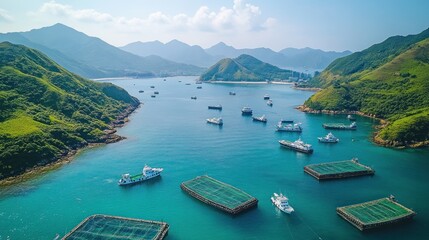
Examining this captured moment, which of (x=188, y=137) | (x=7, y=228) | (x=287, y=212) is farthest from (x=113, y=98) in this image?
(x=287, y=212)

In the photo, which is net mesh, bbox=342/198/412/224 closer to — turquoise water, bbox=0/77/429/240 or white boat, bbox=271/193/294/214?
turquoise water, bbox=0/77/429/240

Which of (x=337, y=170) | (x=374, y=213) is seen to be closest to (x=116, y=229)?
(x=374, y=213)

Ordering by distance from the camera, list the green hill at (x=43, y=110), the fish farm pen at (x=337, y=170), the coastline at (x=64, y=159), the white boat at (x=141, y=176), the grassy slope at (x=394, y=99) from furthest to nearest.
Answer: the grassy slope at (x=394, y=99) → the green hill at (x=43, y=110) → the fish farm pen at (x=337, y=170) → the coastline at (x=64, y=159) → the white boat at (x=141, y=176)

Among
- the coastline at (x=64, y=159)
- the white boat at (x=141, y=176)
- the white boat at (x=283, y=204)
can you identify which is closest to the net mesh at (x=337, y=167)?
the white boat at (x=283, y=204)

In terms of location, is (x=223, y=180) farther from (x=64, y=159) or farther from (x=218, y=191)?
(x=64, y=159)

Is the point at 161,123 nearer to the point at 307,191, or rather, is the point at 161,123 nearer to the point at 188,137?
the point at 188,137

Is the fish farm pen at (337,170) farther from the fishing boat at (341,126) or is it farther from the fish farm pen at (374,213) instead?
the fishing boat at (341,126)
